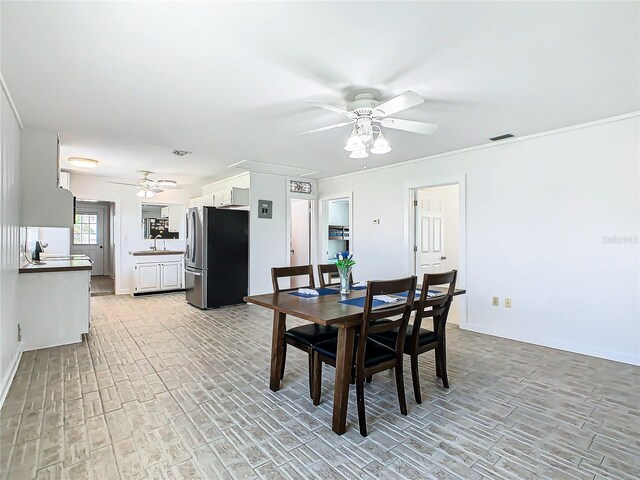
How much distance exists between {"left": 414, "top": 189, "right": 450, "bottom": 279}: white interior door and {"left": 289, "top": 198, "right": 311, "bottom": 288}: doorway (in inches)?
90.9

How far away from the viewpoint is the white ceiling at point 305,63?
5.81 feet

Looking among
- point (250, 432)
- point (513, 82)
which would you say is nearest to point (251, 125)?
point (513, 82)

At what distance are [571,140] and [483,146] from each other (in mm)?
901

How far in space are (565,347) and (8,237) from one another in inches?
211

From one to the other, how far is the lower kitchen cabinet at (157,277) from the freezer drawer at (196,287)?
135cm

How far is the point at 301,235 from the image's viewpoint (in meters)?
7.27

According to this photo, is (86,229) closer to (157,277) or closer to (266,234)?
(157,277)

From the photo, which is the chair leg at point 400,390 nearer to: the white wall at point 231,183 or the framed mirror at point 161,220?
the white wall at point 231,183

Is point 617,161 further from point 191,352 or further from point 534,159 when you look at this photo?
point 191,352

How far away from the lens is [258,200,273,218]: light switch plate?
594 centimetres

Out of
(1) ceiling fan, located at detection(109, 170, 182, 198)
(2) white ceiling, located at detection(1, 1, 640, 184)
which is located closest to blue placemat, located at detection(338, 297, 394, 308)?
(2) white ceiling, located at detection(1, 1, 640, 184)

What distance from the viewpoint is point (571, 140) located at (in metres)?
3.53

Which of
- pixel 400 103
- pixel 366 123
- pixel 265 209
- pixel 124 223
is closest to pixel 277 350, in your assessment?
pixel 366 123

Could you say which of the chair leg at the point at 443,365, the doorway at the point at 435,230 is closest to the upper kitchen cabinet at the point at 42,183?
the chair leg at the point at 443,365
